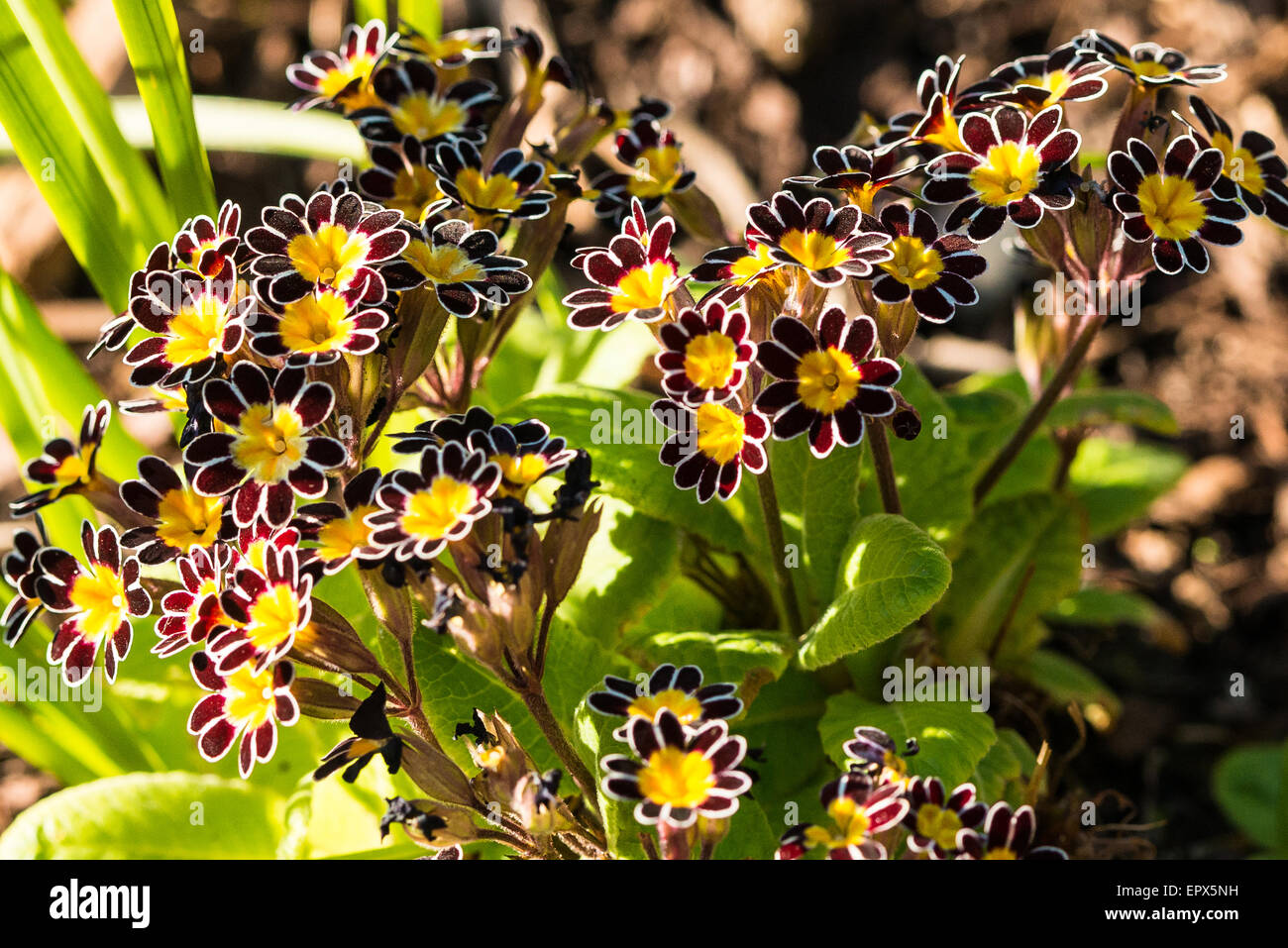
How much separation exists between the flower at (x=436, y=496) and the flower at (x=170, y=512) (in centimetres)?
27

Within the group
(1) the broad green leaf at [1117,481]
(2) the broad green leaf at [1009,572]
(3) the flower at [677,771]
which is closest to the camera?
(3) the flower at [677,771]

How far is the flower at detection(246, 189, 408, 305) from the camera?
144 cm

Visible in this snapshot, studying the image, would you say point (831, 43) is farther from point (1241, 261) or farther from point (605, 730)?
point (605, 730)

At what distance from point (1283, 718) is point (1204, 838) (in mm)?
468

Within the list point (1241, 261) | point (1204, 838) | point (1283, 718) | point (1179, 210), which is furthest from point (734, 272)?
point (1241, 261)

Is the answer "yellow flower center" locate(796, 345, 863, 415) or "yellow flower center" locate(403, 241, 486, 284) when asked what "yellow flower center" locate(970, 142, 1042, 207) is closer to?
"yellow flower center" locate(796, 345, 863, 415)

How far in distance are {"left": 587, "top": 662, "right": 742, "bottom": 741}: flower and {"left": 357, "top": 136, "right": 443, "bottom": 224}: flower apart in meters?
0.81

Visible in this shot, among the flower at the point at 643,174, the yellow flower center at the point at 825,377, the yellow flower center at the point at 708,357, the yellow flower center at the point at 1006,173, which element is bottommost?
the yellow flower center at the point at 825,377

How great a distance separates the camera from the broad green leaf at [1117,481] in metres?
2.67

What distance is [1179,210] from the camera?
1617 millimetres

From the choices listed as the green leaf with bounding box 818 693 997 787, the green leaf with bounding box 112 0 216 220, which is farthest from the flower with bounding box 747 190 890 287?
the green leaf with bounding box 112 0 216 220

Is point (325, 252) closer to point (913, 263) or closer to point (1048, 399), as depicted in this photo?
point (913, 263)

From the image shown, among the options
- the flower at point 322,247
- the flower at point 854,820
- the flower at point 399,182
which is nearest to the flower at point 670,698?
the flower at point 854,820

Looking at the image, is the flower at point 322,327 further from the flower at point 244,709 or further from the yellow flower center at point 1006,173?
the yellow flower center at point 1006,173
